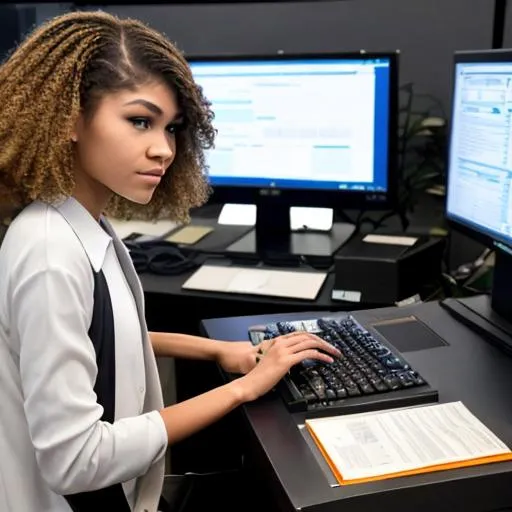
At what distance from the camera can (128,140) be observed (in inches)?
34.4

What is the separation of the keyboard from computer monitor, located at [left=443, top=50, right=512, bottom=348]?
0.71ft

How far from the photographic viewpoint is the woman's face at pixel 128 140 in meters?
0.87

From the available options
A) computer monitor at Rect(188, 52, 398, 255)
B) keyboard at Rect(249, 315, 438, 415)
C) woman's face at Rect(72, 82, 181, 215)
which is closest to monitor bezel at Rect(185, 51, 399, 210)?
computer monitor at Rect(188, 52, 398, 255)

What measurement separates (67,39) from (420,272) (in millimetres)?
848

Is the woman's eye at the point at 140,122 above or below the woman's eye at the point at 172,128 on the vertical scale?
above

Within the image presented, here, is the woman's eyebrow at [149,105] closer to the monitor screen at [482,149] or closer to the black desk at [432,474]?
the black desk at [432,474]

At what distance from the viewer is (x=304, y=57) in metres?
1.53

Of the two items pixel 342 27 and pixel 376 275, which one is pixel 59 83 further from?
pixel 342 27

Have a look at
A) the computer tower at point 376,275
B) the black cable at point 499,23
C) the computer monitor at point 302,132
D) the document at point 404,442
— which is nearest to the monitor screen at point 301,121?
Result: the computer monitor at point 302,132

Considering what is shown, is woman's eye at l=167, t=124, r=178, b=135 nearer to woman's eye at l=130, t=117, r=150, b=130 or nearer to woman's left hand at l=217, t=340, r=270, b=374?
woman's eye at l=130, t=117, r=150, b=130

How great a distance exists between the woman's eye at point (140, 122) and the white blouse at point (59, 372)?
13 centimetres

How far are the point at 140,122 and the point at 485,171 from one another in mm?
575

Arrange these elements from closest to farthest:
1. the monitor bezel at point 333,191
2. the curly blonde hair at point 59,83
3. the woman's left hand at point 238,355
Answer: the curly blonde hair at point 59,83, the woman's left hand at point 238,355, the monitor bezel at point 333,191

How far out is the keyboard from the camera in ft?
2.84
